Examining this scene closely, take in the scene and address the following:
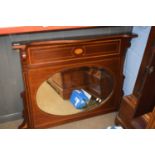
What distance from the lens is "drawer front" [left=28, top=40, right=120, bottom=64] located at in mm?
1119

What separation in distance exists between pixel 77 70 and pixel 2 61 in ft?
1.69

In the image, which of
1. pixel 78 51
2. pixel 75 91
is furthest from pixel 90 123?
pixel 78 51

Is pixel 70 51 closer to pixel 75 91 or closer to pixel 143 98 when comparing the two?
pixel 75 91

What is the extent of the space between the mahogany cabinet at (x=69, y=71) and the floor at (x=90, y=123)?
35mm

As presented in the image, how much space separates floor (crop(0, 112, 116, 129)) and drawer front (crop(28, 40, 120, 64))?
0.55m

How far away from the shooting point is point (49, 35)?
115 centimetres

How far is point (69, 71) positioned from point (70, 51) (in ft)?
0.70

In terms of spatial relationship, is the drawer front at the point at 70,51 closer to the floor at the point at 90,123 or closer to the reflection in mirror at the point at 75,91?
the reflection in mirror at the point at 75,91

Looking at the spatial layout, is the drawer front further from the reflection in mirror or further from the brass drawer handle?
the reflection in mirror
